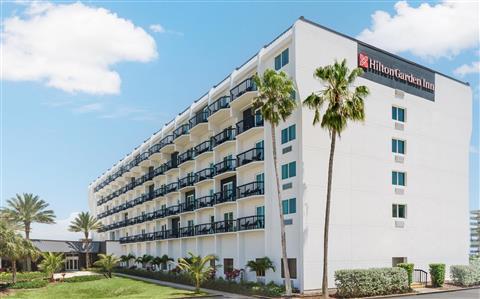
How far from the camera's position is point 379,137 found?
140ft

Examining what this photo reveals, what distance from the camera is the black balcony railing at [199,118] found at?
177ft

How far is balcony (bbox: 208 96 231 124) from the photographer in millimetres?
49125

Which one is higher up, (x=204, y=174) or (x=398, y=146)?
(x=398, y=146)

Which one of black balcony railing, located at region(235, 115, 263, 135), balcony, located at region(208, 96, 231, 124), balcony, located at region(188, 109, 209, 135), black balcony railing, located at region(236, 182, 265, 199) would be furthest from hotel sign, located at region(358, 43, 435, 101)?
balcony, located at region(188, 109, 209, 135)

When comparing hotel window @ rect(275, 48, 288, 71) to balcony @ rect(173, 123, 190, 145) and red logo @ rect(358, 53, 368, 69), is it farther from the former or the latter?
balcony @ rect(173, 123, 190, 145)

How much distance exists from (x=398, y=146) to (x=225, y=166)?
630 inches

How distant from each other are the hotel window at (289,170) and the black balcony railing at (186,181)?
19172 millimetres

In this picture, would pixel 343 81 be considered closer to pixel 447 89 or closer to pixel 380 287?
pixel 380 287

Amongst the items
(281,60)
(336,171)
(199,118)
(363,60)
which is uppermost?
(363,60)

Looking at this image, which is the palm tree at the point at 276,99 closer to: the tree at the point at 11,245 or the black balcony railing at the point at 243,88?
the black balcony railing at the point at 243,88

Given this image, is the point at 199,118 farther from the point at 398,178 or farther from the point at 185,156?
the point at 398,178

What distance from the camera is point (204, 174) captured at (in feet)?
181

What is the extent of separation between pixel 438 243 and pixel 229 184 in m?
20.0

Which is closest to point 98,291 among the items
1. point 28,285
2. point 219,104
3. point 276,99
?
point 28,285
